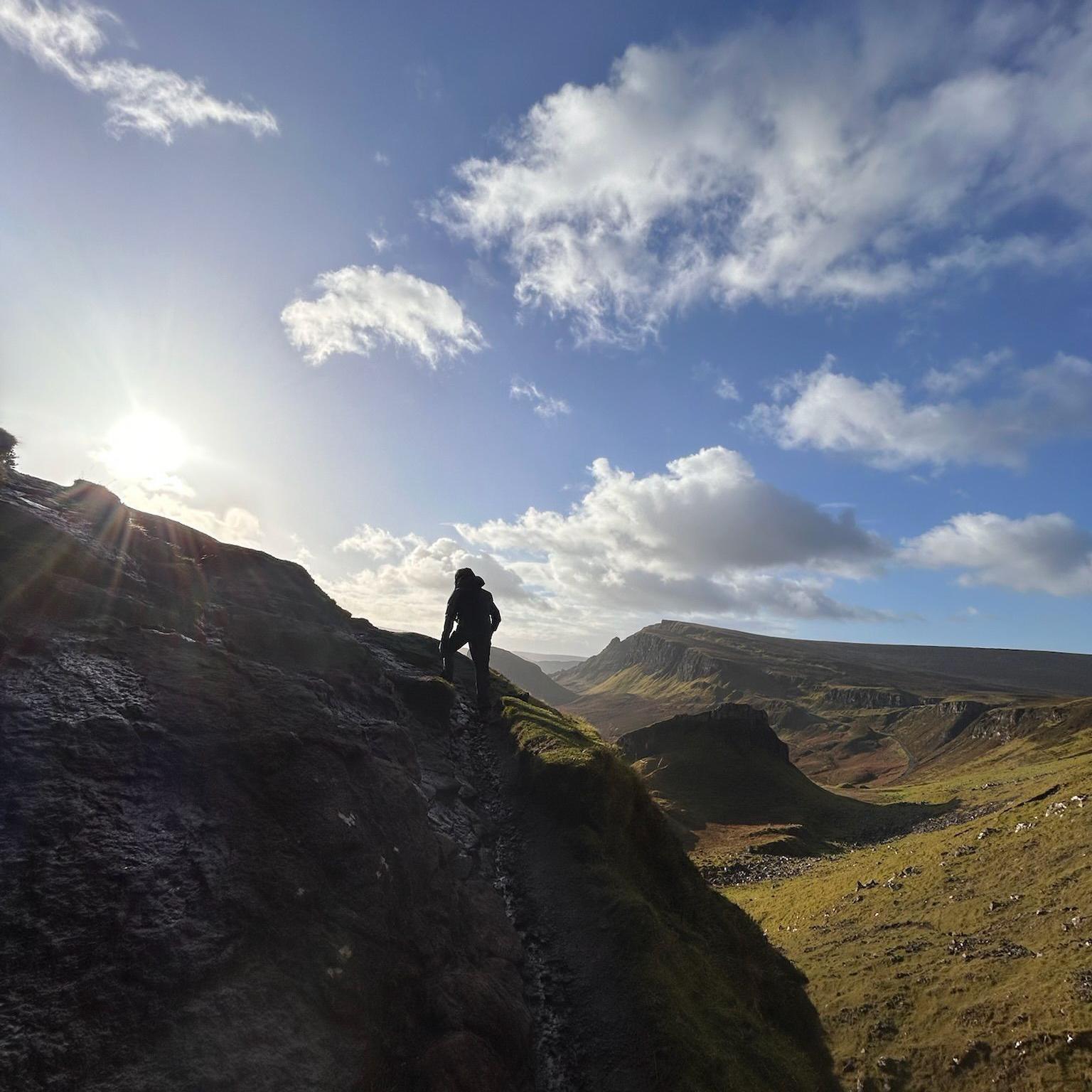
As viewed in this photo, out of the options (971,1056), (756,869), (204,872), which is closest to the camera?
(204,872)

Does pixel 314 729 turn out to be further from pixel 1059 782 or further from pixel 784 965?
pixel 1059 782

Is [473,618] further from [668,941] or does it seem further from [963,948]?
[963,948]

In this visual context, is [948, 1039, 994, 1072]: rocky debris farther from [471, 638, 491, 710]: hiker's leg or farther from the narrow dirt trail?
[471, 638, 491, 710]: hiker's leg

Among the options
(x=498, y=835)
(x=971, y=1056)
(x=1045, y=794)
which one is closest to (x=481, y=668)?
(x=498, y=835)

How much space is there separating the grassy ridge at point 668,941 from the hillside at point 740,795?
140 feet

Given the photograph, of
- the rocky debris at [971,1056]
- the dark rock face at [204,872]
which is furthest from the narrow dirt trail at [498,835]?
the rocky debris at [971,1056]

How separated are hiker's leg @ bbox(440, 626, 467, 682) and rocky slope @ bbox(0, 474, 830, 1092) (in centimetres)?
611

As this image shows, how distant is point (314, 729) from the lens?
46.3ft

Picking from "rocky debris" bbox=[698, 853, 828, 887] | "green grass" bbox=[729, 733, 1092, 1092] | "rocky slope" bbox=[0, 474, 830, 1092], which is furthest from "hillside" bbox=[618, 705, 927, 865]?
"rocky slope" bbox=[0, 474, 830, 1092]

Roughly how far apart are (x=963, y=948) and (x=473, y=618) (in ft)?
84.2

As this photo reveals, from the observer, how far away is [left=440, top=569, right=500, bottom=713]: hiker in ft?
85.3

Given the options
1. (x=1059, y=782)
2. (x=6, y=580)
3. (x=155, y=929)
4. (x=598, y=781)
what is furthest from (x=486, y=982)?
(x=1059, y=782)

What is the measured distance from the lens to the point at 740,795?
8438 cm

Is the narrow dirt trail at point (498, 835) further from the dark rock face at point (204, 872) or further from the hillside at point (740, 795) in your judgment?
the hillside at point (740, 795)
